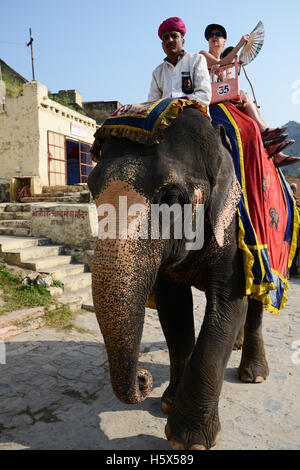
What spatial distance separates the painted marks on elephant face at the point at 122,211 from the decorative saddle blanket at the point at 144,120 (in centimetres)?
27

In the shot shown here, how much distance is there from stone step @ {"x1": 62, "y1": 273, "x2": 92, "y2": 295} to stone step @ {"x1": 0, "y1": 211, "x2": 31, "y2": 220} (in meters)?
2.88

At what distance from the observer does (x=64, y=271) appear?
6066mm

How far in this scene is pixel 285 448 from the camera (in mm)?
2199

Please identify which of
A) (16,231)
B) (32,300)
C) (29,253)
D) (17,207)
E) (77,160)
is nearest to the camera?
(32,300)

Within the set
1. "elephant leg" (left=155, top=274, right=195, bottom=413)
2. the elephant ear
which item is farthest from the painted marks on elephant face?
"elephant leg" (left=155, top=274, right=195, bottom=413)

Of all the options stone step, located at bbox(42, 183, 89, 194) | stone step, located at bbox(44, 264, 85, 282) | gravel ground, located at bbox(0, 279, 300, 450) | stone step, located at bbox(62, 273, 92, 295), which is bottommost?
gravel ground, located at bbox(0, 279, 300, 450)

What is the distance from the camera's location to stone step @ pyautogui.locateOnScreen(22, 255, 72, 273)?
19.2ft

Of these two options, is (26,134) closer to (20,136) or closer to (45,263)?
(20,136)

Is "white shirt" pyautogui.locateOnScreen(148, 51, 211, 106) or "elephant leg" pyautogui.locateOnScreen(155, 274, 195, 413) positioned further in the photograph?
"elephant leg" pyautogui.locateOnScreen(155, 274, 195, 413)

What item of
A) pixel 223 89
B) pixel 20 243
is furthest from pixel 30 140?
pixel 223 89

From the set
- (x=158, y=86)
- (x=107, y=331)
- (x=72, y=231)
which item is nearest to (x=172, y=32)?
(x=158, y=86)

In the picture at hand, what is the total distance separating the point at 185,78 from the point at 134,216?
1.26 metres

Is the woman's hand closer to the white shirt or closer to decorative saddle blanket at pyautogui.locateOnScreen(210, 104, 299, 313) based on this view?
decorative saddle blanket at pyautogui.locateOnScreen(210, 104, 299, 313)

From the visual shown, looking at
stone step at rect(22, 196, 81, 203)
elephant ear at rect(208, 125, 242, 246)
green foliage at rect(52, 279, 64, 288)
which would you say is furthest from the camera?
stone step at rect(22, 196, 81, 203)
